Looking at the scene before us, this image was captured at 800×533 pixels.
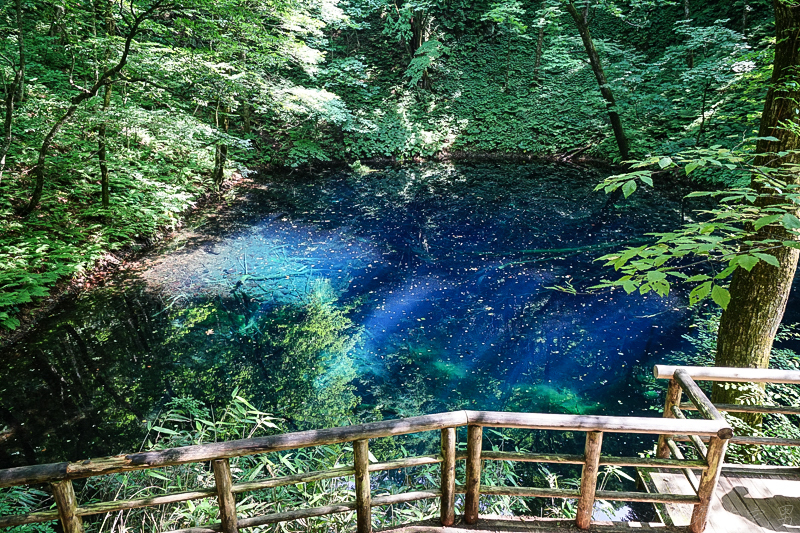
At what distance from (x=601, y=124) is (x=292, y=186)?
10.8m

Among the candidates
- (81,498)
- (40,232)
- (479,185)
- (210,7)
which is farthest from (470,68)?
(81,498)

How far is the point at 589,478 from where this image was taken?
2.67 meters

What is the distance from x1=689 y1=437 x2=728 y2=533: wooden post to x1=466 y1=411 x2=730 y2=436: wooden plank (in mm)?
89

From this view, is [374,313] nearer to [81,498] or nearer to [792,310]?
[81,498]

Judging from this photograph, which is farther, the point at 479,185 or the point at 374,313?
the point at 479,185

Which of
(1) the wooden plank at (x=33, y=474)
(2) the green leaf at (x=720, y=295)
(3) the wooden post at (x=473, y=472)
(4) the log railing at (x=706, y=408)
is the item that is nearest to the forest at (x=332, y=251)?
(2) the green leaf at (x=720, y=295)

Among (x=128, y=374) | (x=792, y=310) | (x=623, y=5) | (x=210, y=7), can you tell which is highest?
(x=623, y=5)

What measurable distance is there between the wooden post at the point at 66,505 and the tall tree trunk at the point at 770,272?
451cm

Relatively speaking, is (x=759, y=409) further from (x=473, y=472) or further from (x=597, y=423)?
(x=473, y=472)

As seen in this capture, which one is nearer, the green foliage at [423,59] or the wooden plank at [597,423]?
the wooden plank at [597,423]

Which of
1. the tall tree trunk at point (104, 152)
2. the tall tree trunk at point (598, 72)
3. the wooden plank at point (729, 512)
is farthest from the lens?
the tall tree trunk at point (598, 72)

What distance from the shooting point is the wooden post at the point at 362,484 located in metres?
2.56

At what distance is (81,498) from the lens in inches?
145

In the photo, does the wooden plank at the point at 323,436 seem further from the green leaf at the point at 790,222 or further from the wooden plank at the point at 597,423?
the green leaf at the point at 790,222
